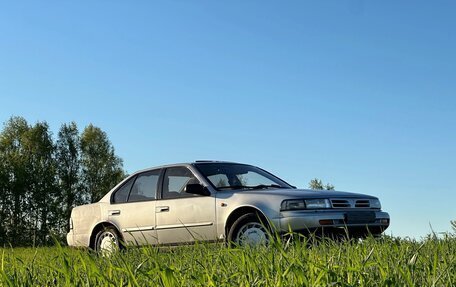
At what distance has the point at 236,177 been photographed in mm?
10703

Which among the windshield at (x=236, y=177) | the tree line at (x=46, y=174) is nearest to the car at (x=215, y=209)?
the windshield at (x=236, y=177)

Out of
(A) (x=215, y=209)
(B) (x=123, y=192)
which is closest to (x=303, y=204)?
(A) (x=215, y=209)

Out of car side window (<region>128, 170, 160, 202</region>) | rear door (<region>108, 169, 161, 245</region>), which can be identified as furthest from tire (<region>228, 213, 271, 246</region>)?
car side window (<region>128, 170, 160, 202</region>)

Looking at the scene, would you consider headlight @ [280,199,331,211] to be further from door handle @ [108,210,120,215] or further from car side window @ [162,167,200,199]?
door handle @ [108,210,120,215]

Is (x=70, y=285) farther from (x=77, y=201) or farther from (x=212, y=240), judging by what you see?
(x=77, y=201)

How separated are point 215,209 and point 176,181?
133 centimetres

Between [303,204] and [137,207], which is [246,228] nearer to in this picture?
[303,204]

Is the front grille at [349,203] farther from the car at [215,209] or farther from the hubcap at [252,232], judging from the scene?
the hubcap at [252,232]

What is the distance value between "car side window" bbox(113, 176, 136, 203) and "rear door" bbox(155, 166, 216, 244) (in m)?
0.94

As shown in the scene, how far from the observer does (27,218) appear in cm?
5603

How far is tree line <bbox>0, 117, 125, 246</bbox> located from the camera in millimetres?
55281

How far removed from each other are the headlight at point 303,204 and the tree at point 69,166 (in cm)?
5199

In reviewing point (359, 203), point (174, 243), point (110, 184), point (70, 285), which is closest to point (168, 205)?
point (174, 243)

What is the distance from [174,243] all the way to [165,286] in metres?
6.87
